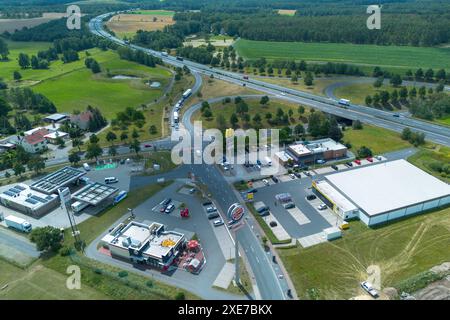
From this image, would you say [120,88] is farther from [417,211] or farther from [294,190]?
[417,211]

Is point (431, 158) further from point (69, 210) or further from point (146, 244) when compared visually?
point (69, 210)

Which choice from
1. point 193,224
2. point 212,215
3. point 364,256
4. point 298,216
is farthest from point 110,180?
point 364,256

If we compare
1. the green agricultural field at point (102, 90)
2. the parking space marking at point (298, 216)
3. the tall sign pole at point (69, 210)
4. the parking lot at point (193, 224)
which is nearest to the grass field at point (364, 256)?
the parking space marking at point (298, 216)

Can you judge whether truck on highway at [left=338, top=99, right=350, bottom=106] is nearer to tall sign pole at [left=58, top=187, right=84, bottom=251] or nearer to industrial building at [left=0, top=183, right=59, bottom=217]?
tall sign pole at [left=58, top=187, right=84, bottom=251]

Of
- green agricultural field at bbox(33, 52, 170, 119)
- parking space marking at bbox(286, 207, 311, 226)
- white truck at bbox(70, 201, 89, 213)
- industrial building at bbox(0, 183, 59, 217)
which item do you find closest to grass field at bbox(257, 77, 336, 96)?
green agricultural field at bbox(33, 52, 170, 119)

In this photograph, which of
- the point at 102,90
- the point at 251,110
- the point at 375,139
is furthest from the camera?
the point at 102,90

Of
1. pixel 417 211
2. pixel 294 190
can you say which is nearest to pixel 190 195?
pixel 294 190

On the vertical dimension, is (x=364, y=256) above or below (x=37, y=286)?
above
